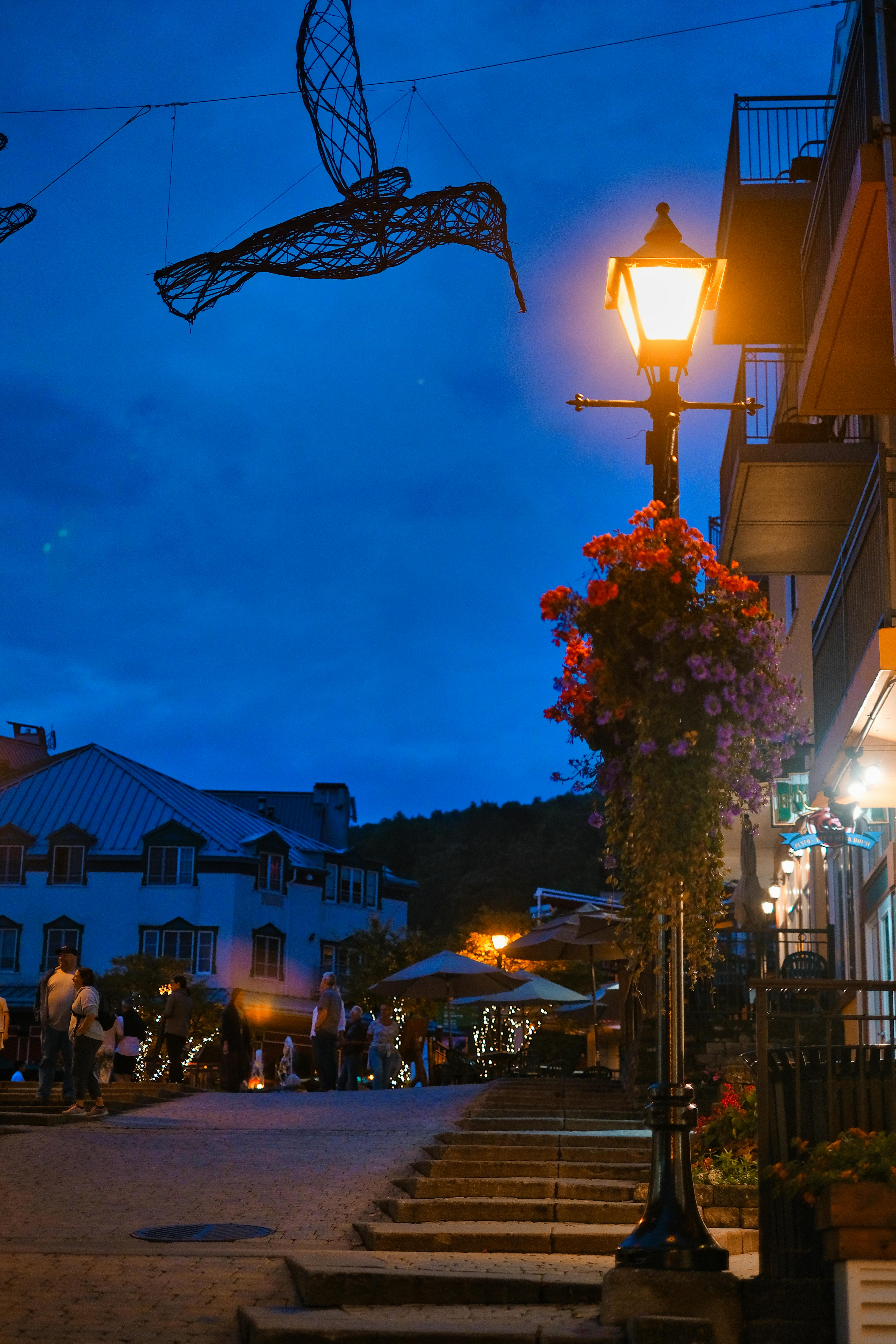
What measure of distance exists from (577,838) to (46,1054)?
59136 millimetres

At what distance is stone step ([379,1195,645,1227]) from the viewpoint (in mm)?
9922

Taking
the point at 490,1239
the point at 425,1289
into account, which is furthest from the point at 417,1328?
the point at 490,1239

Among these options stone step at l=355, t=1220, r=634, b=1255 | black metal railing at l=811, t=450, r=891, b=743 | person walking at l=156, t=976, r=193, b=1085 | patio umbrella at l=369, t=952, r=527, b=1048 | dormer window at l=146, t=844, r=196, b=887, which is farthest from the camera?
dormer window at l=146, t=844, r=196, b=887

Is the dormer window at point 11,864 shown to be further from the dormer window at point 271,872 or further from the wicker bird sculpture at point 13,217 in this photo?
the wicker bird sculpture at point 13,217

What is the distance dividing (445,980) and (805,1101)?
20.3 m

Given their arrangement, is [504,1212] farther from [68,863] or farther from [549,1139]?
[68,863]

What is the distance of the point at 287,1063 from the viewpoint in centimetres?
3191

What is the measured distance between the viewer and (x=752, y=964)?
19.9m

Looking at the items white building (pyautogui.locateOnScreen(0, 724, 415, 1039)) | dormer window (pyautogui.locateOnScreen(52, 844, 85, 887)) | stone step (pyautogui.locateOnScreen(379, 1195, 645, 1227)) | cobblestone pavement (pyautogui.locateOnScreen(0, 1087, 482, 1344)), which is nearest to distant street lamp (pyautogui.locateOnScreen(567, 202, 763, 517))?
cobblestone pavement (pyautogui.locateOnScreen(0, 1087, 482, 1344))

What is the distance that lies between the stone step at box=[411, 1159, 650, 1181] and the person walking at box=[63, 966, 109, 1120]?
591cm

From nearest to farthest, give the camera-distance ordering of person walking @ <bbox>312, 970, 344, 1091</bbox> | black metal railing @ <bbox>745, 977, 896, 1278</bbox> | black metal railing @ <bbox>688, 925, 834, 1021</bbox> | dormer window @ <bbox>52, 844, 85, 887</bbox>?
black metal railing @ <bbox>745, 977, 896, 1278</bbox> < black metal railing @ <bbox>688, 925, 834, 1021</bbox> < person walking @ <bbox>312, 970, 344, 1091</bbox> < dormer window @ <bbox>52, 844, 85, 887</bbox>

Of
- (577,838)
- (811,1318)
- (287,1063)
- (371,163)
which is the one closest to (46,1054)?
(371,163)

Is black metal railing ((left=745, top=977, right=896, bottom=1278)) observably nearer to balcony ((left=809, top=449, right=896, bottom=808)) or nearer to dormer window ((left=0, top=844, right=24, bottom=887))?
balcony ((left=809, top=449, right=896, bottom=808))

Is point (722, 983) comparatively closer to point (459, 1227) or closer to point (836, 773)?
point (836, 773)
